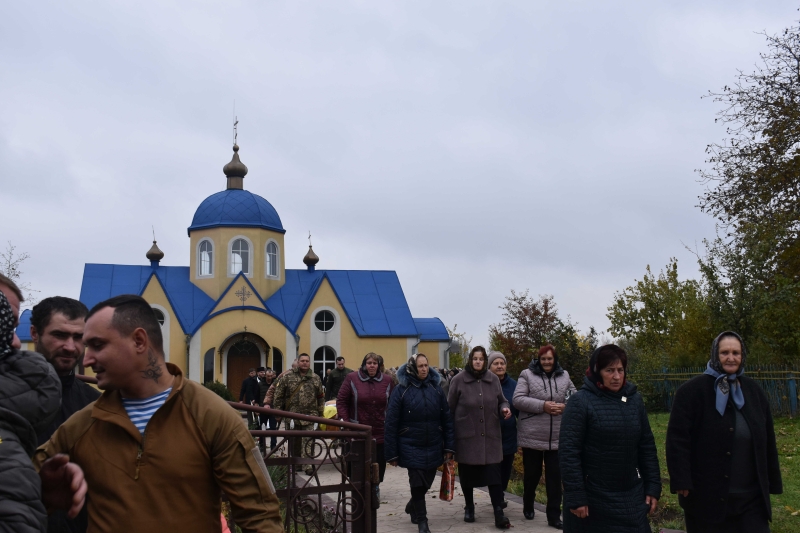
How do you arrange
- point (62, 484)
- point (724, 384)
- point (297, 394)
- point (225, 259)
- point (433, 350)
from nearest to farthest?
point (62, 484) → point (724, 384) → point (297, 394) → point (225, 259) → point (433, 350)

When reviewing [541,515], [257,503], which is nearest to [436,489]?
[541,515]

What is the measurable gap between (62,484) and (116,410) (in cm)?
30

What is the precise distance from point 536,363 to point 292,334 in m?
25.7

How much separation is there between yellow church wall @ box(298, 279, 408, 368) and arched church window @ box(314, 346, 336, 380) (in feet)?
0.90

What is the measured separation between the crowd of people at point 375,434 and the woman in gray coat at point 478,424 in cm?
2

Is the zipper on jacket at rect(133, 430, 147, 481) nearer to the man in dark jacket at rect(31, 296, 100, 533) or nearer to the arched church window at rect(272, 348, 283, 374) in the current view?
the man in dark jacket at rect(31, 296, 100, 533)

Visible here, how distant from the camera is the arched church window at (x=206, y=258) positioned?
35469 mm

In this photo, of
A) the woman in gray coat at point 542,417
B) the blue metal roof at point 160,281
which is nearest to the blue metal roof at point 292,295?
the blue metal roof at point 160,281

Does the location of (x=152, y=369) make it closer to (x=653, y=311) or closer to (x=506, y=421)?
(x=506, y=421)

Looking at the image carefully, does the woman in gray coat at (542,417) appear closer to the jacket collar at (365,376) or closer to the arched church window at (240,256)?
the jacket collar at (365,376)

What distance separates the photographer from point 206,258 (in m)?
35.7

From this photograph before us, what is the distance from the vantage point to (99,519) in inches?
112

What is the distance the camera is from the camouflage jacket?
40.3 ft

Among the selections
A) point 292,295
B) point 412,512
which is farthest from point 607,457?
point 292,295
